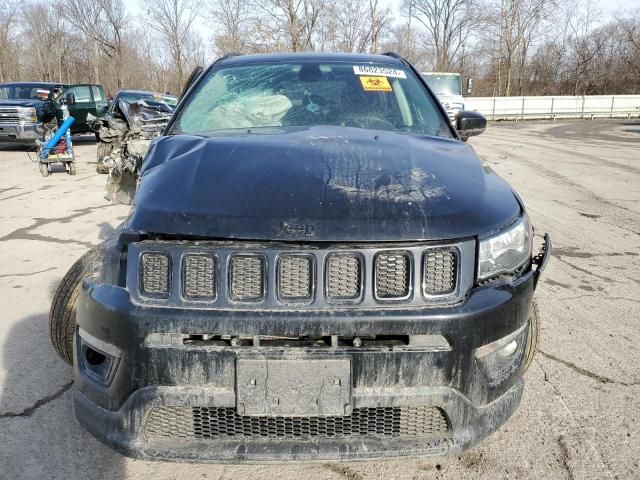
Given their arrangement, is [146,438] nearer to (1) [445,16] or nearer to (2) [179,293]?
(2) [179,293]

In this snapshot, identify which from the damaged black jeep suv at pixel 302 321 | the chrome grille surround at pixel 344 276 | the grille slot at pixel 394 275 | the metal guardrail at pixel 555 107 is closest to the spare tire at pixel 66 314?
the damaged black jeep suv at pixel 302 321

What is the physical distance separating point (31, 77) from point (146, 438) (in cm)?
5633

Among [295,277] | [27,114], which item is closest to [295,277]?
[295,277]

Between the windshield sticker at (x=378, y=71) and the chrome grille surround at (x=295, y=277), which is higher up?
the windshield sticker at (x=378, y=71)

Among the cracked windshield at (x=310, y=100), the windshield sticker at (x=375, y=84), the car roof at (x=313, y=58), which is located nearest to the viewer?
the cracked windshield at (x=310, y=100)

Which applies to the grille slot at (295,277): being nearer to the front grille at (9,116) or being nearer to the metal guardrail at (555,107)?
the front grille at (9,116)

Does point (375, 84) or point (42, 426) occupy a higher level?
point (375, 84)

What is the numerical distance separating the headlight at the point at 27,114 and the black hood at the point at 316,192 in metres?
14.0

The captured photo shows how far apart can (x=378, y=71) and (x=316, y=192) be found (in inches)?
67.3

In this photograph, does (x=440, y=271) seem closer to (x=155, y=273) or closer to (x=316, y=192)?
(x=316, y=192)

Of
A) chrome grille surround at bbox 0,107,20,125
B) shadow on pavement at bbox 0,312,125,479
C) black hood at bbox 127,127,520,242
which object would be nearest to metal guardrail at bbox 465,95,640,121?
chrome grille surround at bbox 0,107,20,125

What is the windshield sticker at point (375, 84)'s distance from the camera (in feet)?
10.1

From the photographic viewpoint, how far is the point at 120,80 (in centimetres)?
4541

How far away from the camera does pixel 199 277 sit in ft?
5.55
